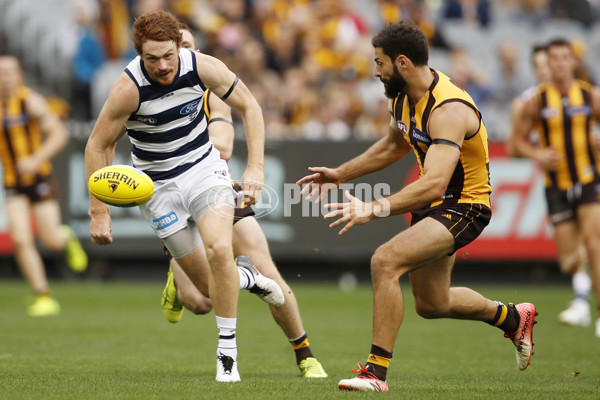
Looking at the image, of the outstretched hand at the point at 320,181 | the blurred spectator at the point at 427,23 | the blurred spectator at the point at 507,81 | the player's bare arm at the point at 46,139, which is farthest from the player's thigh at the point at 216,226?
the blurred spectator at the point at 427,23

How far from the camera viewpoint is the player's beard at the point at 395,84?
6.10 meters

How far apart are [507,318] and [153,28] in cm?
314

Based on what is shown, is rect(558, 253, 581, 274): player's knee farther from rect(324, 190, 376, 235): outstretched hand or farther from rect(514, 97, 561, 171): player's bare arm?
rect(324, 190, 376, 235): outstretched hand

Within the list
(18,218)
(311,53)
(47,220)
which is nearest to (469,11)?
(311,53)

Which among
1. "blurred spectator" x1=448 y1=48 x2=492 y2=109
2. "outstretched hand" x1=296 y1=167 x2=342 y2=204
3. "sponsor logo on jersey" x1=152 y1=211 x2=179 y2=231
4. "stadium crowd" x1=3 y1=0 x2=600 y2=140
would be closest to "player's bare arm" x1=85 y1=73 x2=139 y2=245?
"sponsor logo on jersey" x1=152 y1=211 x2=179 y2=231

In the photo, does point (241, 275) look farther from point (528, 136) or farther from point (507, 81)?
point (507, 81)

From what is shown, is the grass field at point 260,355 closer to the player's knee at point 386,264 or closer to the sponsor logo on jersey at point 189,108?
the player's knee at point 386,264

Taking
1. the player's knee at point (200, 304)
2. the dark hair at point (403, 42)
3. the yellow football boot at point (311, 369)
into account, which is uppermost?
the dark hair at point (403, 42)

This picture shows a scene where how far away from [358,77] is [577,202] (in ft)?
23.1

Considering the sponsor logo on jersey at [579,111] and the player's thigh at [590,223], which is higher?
the sponsor logo on jersey at [579,111]

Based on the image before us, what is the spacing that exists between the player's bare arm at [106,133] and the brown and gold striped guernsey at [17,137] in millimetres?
5803

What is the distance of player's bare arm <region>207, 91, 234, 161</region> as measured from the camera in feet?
23.9

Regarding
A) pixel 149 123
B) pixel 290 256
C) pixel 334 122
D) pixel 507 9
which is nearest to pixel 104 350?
pixel 149 123

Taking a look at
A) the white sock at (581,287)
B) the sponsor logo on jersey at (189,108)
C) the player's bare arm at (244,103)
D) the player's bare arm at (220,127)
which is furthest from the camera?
the white sock at (581,287)
